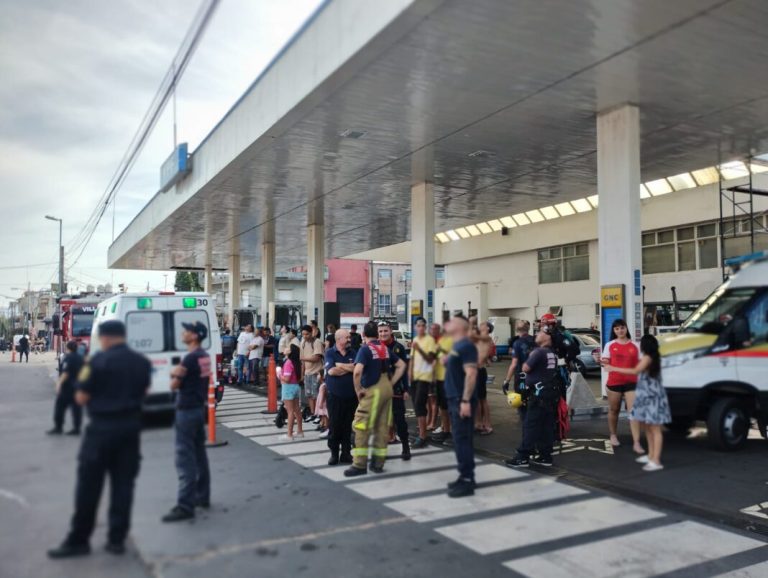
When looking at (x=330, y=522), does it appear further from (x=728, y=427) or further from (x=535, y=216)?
(x=535, y=216)

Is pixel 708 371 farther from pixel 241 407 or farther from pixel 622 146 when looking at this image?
pixel 622 146

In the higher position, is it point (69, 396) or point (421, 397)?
point (69, 396)

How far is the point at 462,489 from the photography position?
6.31m

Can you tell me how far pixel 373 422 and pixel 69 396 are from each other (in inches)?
229

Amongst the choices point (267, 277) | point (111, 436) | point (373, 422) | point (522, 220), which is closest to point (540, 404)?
point (373, 422)

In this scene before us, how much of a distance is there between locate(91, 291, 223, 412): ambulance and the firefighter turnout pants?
5.22 m

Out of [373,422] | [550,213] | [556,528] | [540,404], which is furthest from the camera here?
[550,213]

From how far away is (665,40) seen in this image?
9.58 metres

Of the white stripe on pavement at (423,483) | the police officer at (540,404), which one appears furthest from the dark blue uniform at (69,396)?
Answer: the police officer at (540,404)

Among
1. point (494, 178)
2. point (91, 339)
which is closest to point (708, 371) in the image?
point (91, 339)

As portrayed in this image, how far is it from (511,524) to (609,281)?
8.32 meters

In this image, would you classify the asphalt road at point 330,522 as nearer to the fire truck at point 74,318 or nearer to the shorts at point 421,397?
the fire truck at point 74,318

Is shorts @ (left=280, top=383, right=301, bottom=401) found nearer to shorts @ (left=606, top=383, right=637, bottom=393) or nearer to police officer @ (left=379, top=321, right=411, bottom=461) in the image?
police officer @ (left=379, top=321, right=411, bottom=461)

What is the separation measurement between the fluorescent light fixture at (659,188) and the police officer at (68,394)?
22666mm
